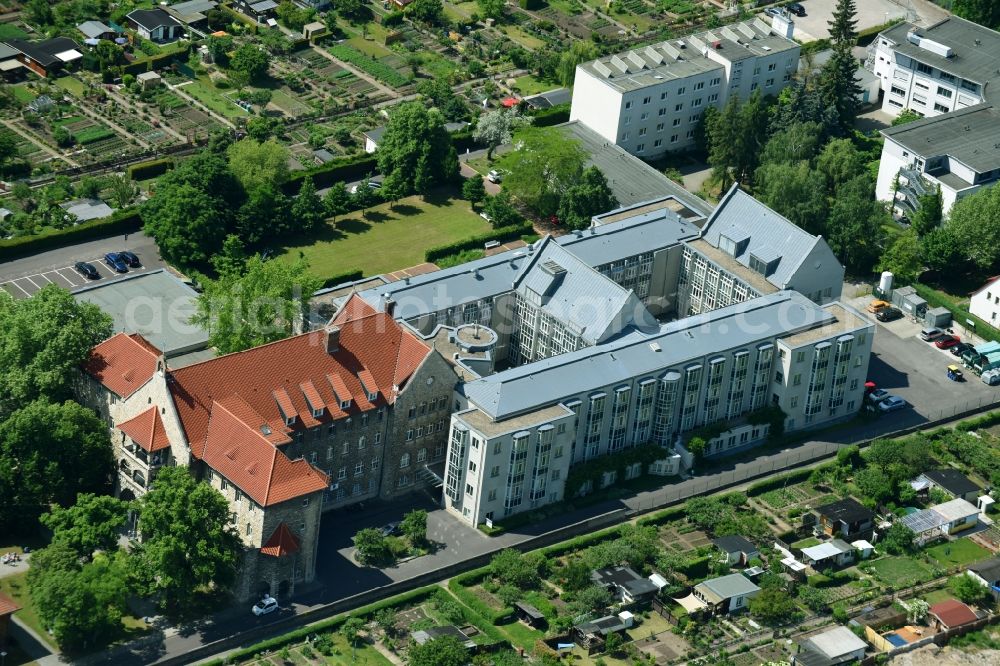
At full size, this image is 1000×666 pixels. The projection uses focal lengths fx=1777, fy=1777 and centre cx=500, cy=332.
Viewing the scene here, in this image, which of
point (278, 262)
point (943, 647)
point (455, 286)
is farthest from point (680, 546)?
point (278, 262)

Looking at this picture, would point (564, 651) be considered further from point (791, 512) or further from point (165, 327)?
point (165, 327)

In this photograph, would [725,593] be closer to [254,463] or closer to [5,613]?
[254,463]

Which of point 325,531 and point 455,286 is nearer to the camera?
point 325,531

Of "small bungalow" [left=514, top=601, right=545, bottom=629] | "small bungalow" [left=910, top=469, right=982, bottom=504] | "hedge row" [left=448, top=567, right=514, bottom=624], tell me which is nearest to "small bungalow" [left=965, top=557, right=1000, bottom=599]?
"small bungalow" [left=910, top=469, right=982, bottom=504]

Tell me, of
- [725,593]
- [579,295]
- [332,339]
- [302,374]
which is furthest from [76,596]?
[579,295]

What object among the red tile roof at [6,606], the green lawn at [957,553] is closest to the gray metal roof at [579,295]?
the green lawn at [957,553]

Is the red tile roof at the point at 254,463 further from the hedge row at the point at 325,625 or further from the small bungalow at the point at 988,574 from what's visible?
the small bungalow at the point at 988,574

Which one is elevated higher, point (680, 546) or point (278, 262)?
point (278, 262)

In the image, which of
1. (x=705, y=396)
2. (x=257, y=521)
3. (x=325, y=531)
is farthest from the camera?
(x=705, y=396)
